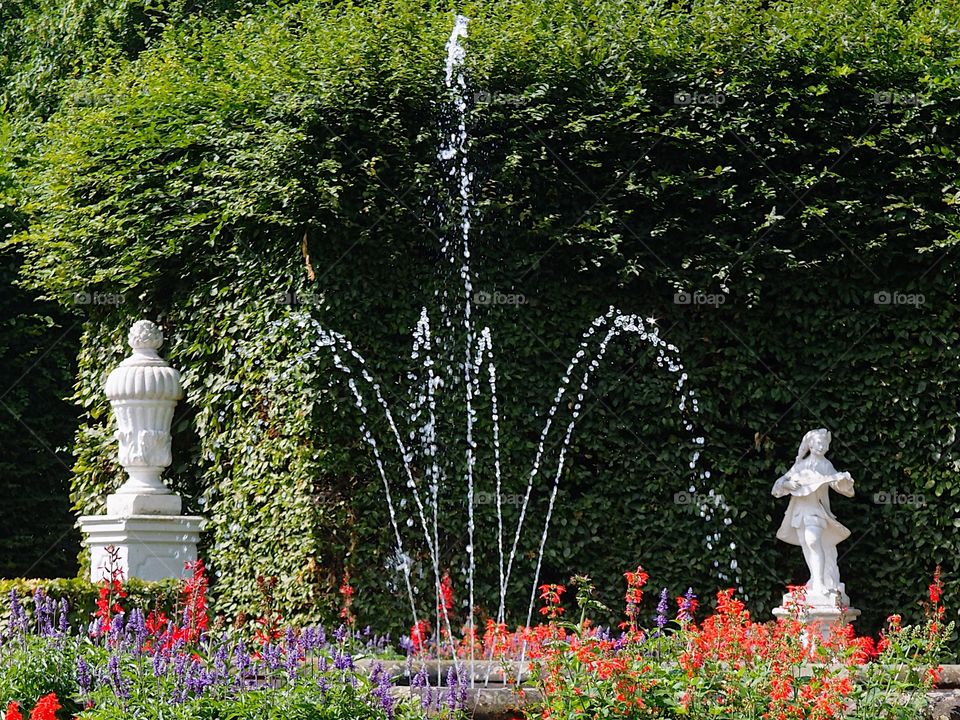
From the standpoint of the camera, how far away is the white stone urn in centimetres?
858

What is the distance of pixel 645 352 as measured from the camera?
9.09 metres

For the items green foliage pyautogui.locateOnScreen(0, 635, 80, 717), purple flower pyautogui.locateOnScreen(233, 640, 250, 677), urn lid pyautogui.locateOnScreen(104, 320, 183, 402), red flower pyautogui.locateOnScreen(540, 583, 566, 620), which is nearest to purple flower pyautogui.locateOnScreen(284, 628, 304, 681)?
purple flower pyautogui.locateOnScreen(233, 640, 250, 677)

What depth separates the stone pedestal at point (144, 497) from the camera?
330 inches

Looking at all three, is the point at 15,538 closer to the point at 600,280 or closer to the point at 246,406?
the point at 246,406

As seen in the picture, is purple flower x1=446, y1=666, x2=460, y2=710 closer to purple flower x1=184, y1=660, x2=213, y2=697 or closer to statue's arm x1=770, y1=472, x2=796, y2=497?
purple flower x1=184, y1=660, x2=213, y2=697

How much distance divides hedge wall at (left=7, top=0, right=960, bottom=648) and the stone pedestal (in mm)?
622

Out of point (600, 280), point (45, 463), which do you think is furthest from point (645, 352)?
point (45, 463)

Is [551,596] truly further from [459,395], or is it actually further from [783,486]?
[459,395]

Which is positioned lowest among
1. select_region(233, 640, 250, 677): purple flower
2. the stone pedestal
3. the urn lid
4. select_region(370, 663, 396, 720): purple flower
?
Answer: select_region(370, 663, 396, 720): purple flower

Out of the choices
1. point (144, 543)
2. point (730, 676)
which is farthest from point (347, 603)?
Result: point (730, 676)

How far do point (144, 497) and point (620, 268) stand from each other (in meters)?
3.66

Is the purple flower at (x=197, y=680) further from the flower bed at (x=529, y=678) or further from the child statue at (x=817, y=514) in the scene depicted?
the child statue at (x=817, y=514)

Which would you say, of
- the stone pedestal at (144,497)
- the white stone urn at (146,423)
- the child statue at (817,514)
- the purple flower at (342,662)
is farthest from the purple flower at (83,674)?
the child statue at (817,514)

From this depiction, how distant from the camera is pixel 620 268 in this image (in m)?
9.02
